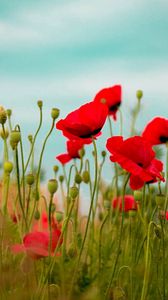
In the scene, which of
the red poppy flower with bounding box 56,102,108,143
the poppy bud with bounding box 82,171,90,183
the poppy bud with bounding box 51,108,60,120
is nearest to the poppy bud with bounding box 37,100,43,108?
the poppy bud with bounding box 51,108,60,120

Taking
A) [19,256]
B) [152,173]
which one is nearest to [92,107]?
[152,173]

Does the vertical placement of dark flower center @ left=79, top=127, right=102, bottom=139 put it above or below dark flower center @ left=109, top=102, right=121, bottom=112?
below

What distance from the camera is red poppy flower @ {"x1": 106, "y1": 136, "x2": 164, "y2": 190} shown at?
3.69 ft

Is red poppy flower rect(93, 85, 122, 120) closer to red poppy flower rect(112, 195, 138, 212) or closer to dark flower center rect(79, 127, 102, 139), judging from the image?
red poppy flower rect(112, 195, 138, 212)

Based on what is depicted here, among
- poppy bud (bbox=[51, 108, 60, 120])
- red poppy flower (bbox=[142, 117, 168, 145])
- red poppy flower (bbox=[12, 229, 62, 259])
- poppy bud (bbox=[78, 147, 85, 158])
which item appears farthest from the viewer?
poppy bud (bbox=[78, 147, 85, 158])

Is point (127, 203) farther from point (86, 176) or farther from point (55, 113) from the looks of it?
point (55, 113)

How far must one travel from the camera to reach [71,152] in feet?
6.13

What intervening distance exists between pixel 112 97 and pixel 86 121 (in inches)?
27.0

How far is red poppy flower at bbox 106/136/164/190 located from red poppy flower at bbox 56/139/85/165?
0.65 metres

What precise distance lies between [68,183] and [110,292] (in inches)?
23.7

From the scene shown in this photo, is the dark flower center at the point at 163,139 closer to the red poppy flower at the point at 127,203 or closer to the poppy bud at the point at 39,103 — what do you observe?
the red poppy flower at the point at 127,203

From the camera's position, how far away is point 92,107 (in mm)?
1195

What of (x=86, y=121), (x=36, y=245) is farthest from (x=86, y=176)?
(x=36, y=245)

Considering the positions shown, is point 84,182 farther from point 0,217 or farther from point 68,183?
point 0,217
